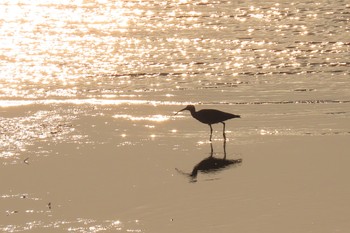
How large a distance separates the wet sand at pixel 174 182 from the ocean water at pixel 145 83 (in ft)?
0.20

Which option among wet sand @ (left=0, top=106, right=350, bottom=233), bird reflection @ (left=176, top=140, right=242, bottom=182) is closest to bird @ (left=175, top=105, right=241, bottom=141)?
wet sand @ (left=0, top=106, right=350, bottom=233)

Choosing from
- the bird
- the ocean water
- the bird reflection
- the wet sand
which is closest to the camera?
the wet sand

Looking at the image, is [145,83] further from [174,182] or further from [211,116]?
[174,182]

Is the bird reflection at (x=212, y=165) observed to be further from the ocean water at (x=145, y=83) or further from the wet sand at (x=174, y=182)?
the ocean water at (x=145, y=83)

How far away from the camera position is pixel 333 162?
18.4 metres

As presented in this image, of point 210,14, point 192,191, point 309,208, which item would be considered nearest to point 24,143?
point 192,191

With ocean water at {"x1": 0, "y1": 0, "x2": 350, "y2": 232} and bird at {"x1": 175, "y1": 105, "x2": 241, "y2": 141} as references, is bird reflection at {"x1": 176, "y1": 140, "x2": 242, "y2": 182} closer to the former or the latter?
ocean water at {"x1": 0, "y1": 0, "x2": 350, "y2": 232}

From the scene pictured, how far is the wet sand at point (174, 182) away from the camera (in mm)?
15039

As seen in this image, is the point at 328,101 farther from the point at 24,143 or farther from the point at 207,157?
the point at 24,143

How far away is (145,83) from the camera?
90.3 feet

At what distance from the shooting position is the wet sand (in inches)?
592

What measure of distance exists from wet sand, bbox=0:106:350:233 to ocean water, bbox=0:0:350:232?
0.06m

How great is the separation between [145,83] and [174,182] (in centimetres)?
1039

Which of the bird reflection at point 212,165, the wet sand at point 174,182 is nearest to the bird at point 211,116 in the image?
the wet sand at point 174,182
